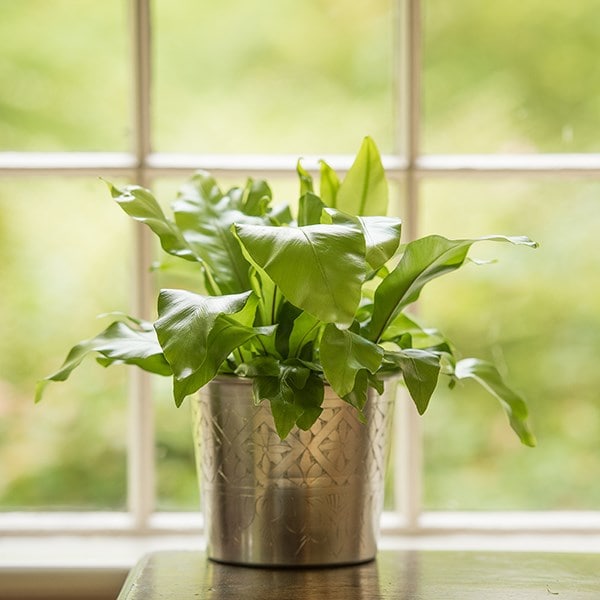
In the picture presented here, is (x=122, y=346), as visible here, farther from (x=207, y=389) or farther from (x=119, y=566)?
(x=119, y=566)

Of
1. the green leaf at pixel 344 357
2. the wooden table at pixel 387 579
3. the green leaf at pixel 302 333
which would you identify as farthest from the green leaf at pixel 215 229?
the wooden table at pixel 387 579

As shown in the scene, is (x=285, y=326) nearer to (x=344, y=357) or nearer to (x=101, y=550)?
(x=344, y=357)

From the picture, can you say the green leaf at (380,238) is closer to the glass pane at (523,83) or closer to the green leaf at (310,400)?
the green leaf at (310,400)

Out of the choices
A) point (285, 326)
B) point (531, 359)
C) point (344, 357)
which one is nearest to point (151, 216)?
point (285, 326)

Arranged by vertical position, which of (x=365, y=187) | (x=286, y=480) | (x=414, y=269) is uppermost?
(x=365, y=187)

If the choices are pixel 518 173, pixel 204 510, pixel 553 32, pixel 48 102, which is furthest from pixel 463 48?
pixel 204 510

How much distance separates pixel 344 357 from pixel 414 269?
17 centimetres

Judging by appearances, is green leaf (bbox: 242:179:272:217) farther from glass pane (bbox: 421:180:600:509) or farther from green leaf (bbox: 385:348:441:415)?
glass pane (bbox: 421:180:600:509)

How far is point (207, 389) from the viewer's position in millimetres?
1231

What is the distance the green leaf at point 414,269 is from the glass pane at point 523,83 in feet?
1.88

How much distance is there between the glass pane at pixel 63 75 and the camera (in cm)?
166

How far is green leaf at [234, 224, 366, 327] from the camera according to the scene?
0.96 meters

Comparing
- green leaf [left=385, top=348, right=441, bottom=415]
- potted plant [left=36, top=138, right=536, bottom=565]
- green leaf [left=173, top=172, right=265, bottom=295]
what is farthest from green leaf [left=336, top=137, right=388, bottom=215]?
green leaf [left=385, top=348, right=441, bottom=415]

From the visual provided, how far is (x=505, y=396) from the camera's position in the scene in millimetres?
1271
